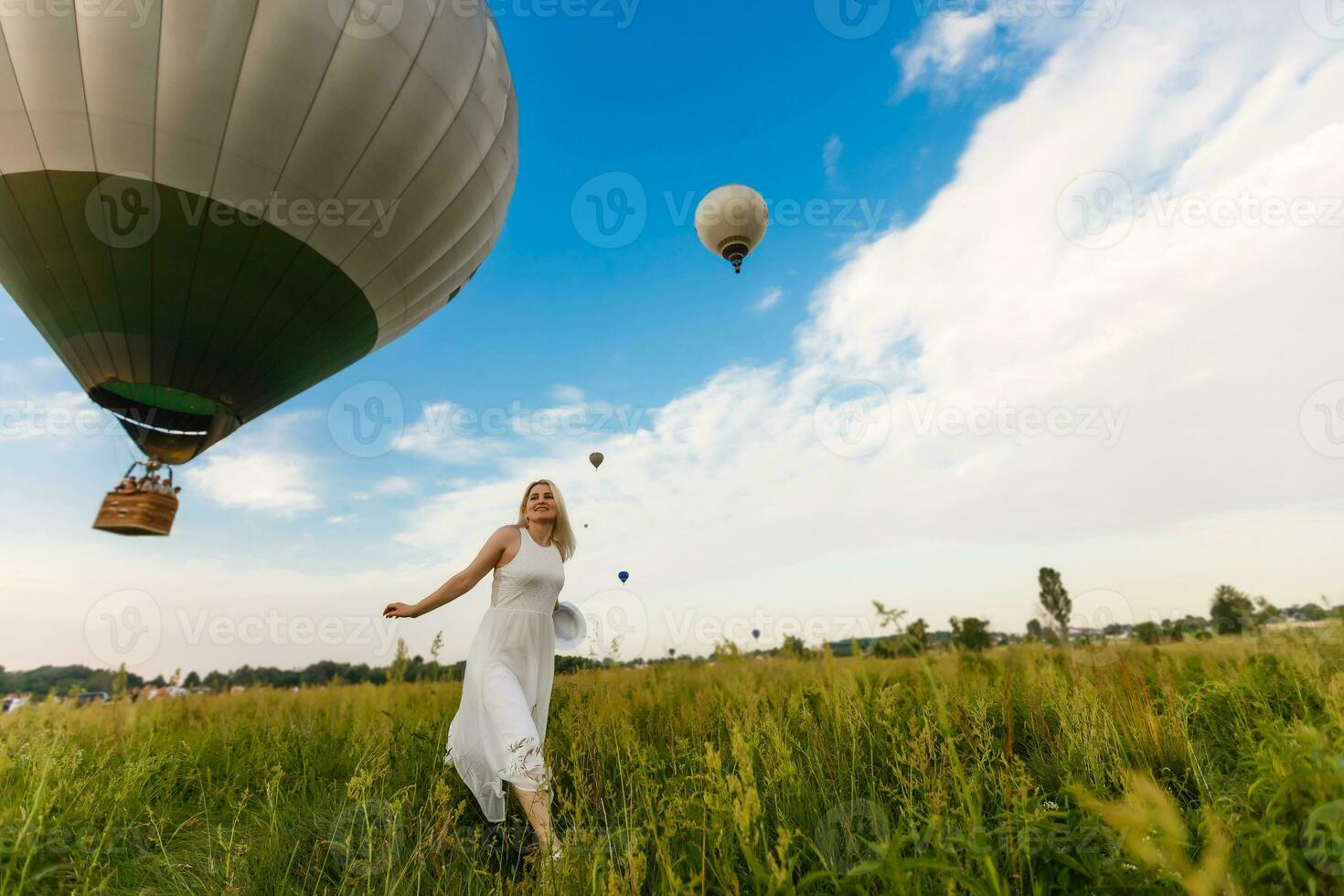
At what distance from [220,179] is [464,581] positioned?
22.5 ft

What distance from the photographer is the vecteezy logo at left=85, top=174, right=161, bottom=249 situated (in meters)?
6.66

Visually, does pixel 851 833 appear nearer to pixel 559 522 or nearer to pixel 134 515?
pixel 559 522

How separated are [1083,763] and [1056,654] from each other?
11.9 ft

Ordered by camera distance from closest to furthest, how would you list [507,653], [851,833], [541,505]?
[851,833] → [507,653] → [541,505]

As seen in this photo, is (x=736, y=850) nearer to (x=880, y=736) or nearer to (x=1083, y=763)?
(x=880, y=736)

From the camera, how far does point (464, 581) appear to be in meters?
3.50

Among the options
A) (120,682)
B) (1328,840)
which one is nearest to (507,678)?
(1328,840)

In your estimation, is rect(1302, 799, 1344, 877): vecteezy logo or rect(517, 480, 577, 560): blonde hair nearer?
rect(1302, 799, 1344, 877): vecteezy logo

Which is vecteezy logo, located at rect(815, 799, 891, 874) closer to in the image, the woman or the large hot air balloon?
the woman

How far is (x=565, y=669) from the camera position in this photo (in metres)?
5.02

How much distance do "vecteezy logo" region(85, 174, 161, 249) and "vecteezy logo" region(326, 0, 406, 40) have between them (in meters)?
3.02

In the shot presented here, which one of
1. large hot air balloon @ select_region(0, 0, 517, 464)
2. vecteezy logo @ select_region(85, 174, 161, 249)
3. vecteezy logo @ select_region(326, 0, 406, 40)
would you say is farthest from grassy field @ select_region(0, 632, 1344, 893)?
vecteezy logo @ select_region(326, 0, 406, 40)

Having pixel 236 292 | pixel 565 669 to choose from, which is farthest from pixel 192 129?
pixel 565 669

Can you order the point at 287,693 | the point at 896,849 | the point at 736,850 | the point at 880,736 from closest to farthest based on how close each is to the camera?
the point at 896,849 < the point at 736,850 < the point at 880,736 < the point at 287,693
